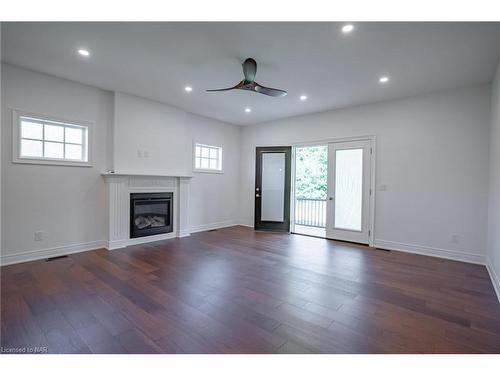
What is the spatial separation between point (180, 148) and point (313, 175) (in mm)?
4399

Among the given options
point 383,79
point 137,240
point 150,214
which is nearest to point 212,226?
point 150,214

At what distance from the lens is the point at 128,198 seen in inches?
178

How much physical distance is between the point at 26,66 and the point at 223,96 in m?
2.99

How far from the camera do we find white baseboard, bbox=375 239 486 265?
12.6ft

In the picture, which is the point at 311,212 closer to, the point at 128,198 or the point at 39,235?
the point at 128,198

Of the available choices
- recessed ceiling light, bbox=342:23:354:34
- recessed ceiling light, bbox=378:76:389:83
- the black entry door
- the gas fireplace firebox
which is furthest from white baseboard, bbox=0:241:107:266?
recessed ceiling light, bbox=378:76:389:83

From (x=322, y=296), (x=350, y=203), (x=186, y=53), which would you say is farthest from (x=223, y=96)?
(x=322, y=296)

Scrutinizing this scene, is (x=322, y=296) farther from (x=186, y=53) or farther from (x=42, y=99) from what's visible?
(x=42, y=99)

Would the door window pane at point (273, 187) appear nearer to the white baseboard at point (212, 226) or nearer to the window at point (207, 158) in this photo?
the white baseboard at point (212, 226)

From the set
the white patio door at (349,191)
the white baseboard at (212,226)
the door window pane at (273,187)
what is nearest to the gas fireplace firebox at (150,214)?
the white baseboard at (212,226)

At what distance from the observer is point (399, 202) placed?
4.50 metres

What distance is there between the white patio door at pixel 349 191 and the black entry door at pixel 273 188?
1.11 metres

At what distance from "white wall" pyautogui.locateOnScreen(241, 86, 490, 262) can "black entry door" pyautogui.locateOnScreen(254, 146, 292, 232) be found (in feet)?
5.34

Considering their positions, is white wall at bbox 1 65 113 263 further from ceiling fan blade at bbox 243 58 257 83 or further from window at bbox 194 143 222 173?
ceiling fan blade at bbox 243 58 257 83
